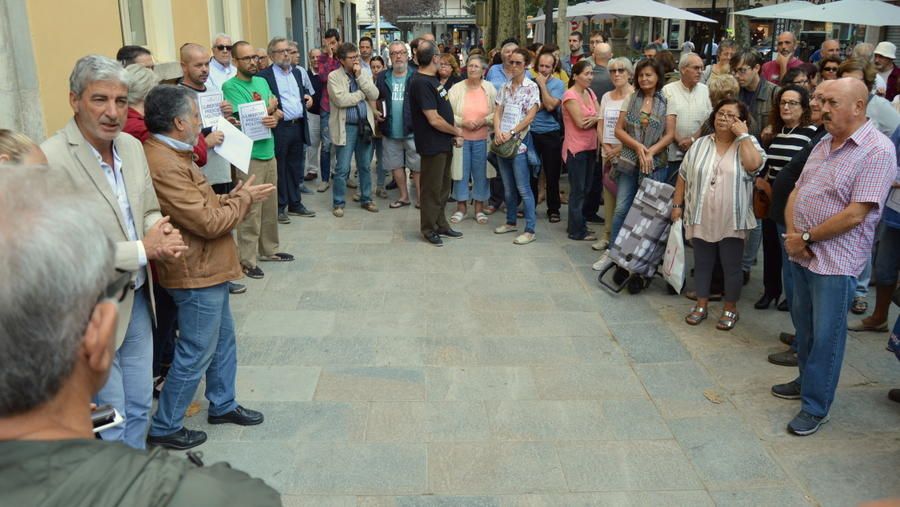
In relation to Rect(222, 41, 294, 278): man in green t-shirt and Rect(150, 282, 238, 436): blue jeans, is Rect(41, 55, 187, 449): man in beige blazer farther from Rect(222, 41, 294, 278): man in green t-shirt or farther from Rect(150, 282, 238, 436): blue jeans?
Rect(222, 41, 294, 278): man in green t-shirt

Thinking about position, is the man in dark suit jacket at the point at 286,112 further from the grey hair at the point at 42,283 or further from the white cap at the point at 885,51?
the grey hair at the point at 42,283

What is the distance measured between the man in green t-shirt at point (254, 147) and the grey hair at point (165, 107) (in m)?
3.07

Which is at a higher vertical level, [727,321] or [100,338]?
[100,338]

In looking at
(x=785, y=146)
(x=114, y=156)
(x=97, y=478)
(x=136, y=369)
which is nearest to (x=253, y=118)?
(x=114, y=156)

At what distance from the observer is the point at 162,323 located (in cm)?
447

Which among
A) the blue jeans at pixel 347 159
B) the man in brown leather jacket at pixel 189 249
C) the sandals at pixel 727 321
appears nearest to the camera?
the man in brown leather jacket at pixel 189 249

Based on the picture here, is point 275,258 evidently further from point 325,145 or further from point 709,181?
point 709,181

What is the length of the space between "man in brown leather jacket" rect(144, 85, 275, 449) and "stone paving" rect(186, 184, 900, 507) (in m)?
0.37

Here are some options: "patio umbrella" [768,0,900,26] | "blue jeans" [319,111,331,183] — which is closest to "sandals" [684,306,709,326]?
"blue jeans" [319,111,331,183]

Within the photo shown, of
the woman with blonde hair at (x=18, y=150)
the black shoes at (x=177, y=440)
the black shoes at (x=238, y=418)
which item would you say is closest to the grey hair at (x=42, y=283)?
the woman with blonde hair at (x=18, y=150)

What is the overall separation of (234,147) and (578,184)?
3.84m

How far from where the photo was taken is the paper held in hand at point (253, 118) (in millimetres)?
6898

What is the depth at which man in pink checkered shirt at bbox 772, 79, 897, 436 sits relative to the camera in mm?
4082

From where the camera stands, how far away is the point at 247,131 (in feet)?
22.6
